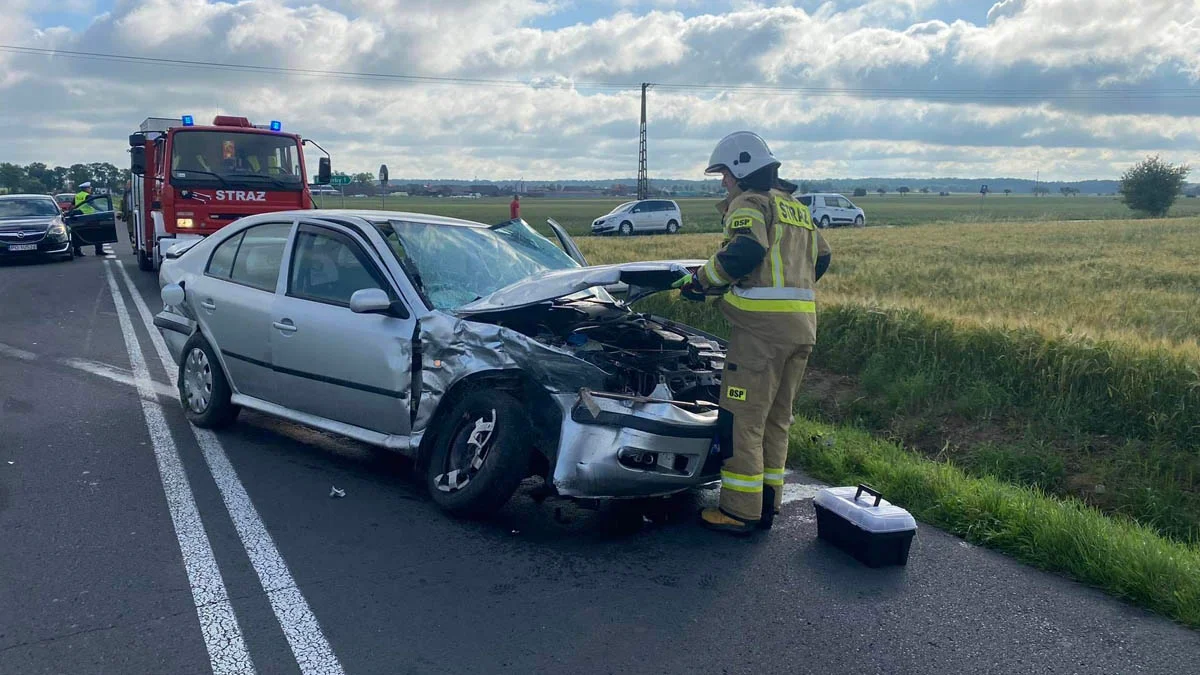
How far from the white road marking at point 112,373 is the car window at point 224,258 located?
4.73ft

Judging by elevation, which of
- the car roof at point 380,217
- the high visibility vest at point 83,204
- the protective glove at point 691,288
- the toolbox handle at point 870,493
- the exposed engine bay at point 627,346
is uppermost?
the high visibility vest at point 83,204

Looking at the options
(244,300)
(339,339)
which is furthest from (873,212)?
(339,339)

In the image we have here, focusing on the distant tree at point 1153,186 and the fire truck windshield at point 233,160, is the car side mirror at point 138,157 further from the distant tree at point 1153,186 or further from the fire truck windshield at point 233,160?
the distant tree at point 1153,186

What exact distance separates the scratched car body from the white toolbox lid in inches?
25.7

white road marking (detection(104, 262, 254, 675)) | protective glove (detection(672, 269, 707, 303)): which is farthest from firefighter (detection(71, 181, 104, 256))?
protective glove (detection(672, 269, 707, 303))

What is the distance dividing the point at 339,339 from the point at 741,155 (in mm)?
2512

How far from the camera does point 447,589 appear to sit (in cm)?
414

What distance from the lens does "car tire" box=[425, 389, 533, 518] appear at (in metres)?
4.79

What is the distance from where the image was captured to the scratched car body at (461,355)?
15.6 ft

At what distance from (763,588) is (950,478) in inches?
84.0

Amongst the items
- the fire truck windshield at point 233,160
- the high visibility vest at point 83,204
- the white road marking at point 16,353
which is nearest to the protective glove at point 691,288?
the white road marking at point 16,353

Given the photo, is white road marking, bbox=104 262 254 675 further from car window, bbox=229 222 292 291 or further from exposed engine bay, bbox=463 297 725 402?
exposed engine bay, bbox=463 297 725 402

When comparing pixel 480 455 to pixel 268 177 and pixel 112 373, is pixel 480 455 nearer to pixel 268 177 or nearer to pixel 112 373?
pixel 112 373

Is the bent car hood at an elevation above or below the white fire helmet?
below
